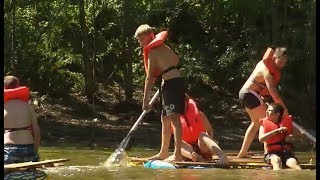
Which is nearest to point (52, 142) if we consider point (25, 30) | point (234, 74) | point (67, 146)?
point (67, 146)

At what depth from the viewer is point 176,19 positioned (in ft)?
62.8

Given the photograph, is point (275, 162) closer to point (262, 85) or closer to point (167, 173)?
point (262, 85)

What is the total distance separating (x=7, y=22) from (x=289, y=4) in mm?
6667

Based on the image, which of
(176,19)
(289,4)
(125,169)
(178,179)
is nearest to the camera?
(178,179)

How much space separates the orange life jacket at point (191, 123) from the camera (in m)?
7.95

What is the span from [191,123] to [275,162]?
107 cm

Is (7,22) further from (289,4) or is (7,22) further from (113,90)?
(289,4)

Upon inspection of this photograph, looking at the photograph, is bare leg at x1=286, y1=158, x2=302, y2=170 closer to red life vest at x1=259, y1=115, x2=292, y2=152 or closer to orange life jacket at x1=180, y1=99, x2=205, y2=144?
red life vest at x1=259, y1=115, x2=292, y2=152

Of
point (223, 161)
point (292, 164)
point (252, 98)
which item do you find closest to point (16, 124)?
point (223, 161)

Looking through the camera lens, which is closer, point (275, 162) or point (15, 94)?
point (15, 94)

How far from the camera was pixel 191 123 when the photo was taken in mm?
7941

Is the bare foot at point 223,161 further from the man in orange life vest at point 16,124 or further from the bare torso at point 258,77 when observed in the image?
the man in orange life vest at point 16,124

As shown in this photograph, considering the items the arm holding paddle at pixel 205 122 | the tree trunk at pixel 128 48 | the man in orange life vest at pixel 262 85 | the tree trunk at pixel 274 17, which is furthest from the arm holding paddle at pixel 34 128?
the tree trunk at pixel 128 48

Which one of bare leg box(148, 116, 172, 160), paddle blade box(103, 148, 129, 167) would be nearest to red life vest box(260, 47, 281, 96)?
bare leg box(148, 116, 172, 160)
